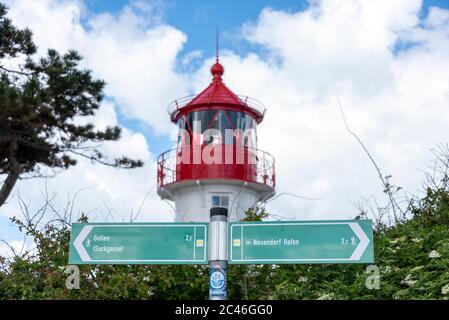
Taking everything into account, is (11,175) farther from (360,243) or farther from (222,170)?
(360,243)

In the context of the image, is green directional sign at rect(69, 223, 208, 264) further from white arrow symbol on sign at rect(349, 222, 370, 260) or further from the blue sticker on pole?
white arrow symbol on sign at rect(349, 222, 370, 260)

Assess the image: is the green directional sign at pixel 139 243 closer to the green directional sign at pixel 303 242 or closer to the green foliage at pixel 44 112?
the green directional sign at pixel 303 242

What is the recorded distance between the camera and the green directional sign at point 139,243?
18.1 ft

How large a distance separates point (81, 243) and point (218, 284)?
48.1 inches

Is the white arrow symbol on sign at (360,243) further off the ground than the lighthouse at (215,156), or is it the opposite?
the lighthouse at (215,156)

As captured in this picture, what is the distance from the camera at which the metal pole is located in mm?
5328

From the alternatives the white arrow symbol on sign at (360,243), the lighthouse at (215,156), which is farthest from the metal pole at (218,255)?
the lighthouse at (215,156)

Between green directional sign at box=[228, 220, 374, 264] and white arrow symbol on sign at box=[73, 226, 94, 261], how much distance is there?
46.9 inches

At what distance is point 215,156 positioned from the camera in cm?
1812

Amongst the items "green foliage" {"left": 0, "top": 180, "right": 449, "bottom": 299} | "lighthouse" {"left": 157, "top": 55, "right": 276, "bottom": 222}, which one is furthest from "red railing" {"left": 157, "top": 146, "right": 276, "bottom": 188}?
"green foliage" {"left": 0, "top": 180, "right": 449, "bottom": 299}

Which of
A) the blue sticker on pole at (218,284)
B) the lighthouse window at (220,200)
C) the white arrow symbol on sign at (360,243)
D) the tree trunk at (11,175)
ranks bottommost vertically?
the blue sticker on pole at (218,284)

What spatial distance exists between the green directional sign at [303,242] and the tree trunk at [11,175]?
16.1 metres

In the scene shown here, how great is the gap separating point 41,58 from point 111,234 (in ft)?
52.5
